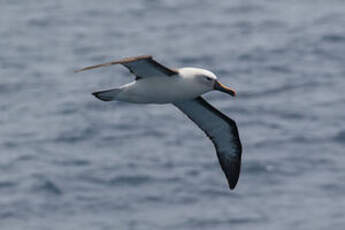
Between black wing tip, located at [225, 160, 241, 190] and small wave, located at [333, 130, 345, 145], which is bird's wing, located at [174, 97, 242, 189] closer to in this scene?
black wing tip, located at [225, 160, 241, 190]

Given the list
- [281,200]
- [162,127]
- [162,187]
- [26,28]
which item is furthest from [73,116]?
[26,28]

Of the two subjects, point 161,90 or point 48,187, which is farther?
point 48,187

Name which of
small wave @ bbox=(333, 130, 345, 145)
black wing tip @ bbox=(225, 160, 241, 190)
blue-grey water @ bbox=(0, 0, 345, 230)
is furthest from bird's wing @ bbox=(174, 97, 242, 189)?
small wave @ bbox=(333, 130, 345, 145)

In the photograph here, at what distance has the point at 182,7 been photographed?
49625 mm

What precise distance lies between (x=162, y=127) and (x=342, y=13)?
16241 millimetres

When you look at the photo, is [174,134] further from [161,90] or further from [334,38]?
[161,90]

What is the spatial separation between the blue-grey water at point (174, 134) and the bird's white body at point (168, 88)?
1152 cm

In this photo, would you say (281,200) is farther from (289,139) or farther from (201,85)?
(201,85)

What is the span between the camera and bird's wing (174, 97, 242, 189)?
685 inches

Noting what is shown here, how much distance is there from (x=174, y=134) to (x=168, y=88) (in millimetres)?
15841

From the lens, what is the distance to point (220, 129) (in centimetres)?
1788

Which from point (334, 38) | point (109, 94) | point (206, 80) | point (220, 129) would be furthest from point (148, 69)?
point (334, 38)

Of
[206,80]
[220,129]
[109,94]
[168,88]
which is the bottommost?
[220,129]

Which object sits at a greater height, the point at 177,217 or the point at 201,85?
the point at 201,85
